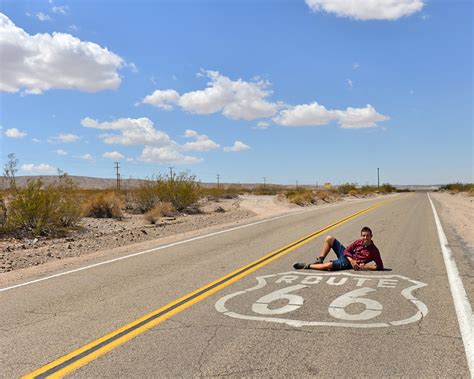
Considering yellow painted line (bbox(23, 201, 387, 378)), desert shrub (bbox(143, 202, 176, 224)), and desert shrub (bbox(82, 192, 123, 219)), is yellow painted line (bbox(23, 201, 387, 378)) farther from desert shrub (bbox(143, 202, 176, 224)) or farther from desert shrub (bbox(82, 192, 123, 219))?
desert shrub (bbox(82, 192, 123, 219))

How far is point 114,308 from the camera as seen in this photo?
21.7ft

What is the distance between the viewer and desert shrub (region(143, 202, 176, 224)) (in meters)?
23.0

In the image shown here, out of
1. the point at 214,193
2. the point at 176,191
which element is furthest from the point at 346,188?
the point at 176,191

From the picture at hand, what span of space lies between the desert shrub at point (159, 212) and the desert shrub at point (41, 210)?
4.24 m

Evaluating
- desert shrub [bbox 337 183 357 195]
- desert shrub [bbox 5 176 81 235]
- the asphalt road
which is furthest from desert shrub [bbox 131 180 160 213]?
desert shrub [bbox 337 183 357 195]

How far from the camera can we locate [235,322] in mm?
5805

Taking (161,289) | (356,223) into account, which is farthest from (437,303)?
(356,223)

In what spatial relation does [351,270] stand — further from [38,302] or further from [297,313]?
[38,302]

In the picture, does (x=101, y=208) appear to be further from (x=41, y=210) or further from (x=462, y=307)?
(x=462, y=307)

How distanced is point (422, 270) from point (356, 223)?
35.0 feet

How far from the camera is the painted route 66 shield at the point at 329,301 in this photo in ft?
19.4

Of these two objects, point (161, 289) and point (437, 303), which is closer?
point (437, 303)

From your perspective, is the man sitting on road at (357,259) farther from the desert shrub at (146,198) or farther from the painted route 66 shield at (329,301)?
the desert shrub at (146,198)

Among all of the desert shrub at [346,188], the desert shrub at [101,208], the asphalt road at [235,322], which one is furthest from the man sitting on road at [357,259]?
the desert shrub at [346,188]
